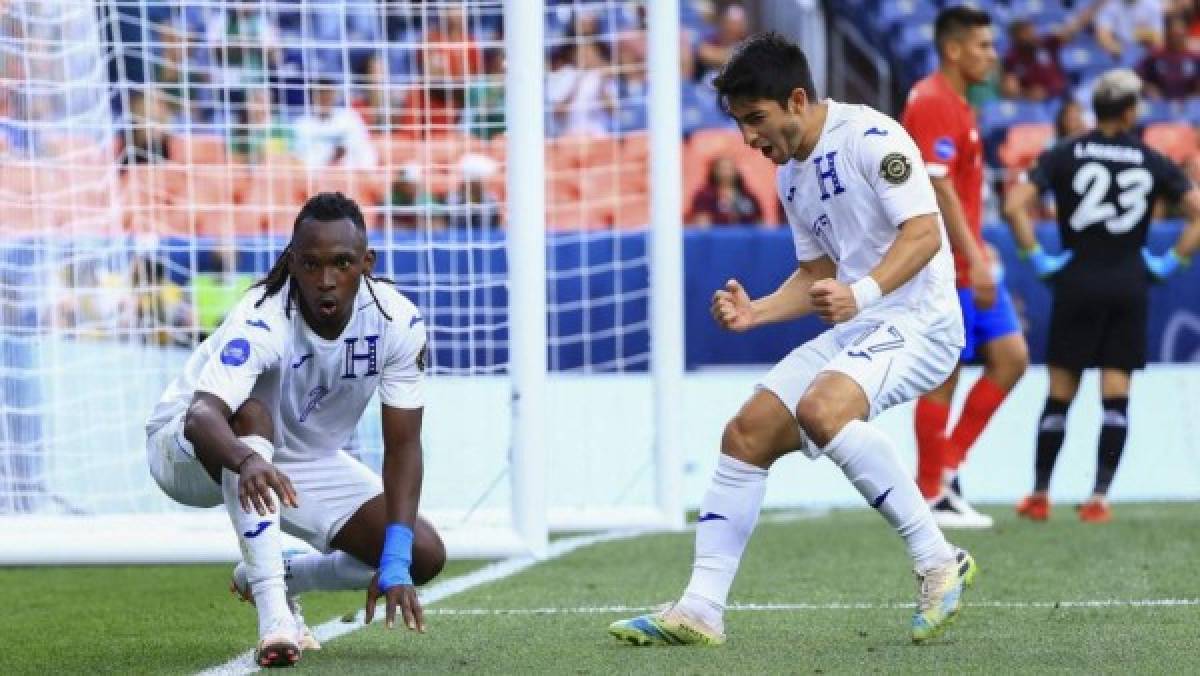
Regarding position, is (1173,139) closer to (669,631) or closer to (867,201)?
(867,201)

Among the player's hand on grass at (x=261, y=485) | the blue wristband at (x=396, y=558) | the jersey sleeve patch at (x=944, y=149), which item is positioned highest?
the jersey sleeve patch at (x=944, y=149)

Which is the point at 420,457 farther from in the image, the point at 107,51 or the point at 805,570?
the point at 107,51

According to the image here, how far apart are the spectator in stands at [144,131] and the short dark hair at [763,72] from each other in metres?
4.45

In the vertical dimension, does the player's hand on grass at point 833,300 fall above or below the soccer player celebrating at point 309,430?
above

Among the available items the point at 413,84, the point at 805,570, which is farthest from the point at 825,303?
the point at 413,84

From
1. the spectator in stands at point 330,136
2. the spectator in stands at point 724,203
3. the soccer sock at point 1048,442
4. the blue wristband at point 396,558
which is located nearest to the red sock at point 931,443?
the soccer sock at point 1048,442

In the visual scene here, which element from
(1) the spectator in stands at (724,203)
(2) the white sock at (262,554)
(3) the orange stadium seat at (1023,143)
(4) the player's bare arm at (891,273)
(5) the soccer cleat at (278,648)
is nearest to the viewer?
(5) the soccer cleat at (278,648)

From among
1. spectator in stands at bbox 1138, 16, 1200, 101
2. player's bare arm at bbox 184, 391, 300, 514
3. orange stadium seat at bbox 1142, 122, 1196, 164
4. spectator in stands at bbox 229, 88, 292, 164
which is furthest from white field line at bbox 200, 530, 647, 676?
spectator in stands at bbox 1138, 16, 1200, 101

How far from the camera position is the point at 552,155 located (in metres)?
14.2

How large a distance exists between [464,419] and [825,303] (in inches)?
183

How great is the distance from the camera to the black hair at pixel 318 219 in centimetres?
537

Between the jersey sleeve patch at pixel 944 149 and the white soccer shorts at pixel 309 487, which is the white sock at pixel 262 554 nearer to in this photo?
the white soccer shorts at pixel 309 487

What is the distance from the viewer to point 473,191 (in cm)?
988

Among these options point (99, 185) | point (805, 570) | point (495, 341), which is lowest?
point (805, 570)
